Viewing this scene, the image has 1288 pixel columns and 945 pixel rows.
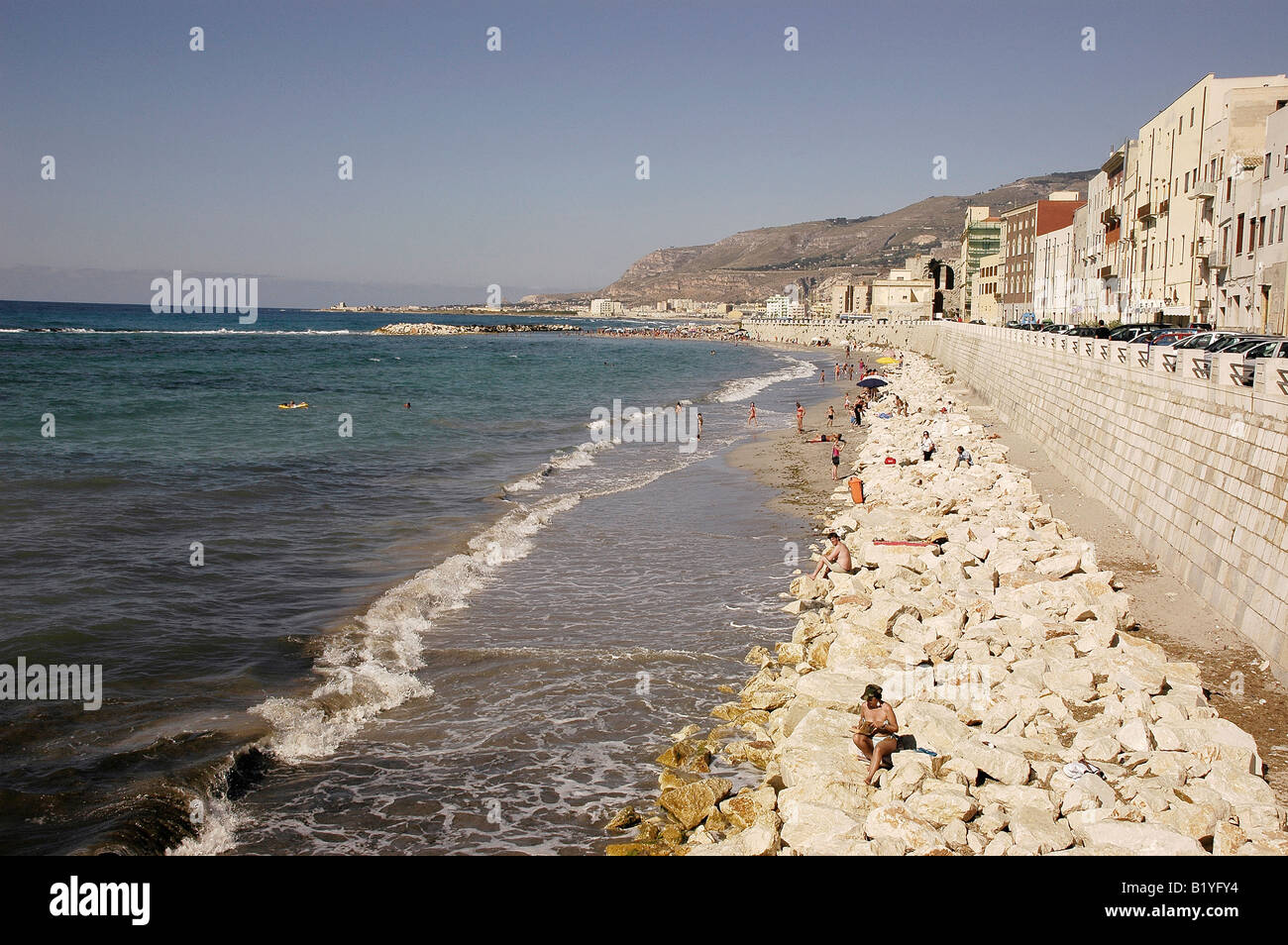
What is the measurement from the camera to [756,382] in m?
66.6

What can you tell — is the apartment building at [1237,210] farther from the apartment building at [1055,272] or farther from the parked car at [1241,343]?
the apartment building at [1055,272]

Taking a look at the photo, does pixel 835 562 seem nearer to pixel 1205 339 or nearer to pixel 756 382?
pixel 1205 339

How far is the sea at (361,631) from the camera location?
348 inches

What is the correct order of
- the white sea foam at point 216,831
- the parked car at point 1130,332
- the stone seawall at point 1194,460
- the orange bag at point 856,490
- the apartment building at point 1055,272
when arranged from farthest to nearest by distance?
the apartment building at point 1055,272
the parked car at point 1130,332
the orange bag at point 856,490
the stone seawall at point 1194,460
the white sea foam at point 216,831

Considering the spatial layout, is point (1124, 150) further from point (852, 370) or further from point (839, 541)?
point (839, 541)

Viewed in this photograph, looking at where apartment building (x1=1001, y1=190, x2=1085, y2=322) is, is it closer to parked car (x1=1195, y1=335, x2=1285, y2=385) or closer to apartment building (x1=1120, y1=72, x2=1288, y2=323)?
apartment building (x1=1120, y1=72, x2=1288, y2=323)

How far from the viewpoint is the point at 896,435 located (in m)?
31.1

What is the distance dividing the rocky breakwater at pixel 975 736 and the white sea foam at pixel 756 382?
41284 mm

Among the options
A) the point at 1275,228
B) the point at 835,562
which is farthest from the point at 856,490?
the point at 1275,228

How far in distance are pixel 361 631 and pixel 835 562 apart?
752 centimetres

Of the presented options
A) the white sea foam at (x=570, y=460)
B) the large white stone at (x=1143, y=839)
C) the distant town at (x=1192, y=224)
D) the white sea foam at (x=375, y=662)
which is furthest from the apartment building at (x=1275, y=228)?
the large white stone at (x=1143, y=839)
